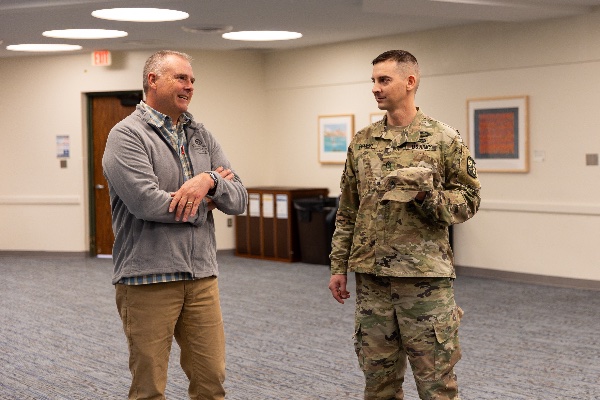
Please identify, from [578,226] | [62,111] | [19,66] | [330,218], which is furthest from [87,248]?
[578,226]

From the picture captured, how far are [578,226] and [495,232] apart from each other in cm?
102

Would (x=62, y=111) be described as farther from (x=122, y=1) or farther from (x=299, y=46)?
(x=122, y=1)

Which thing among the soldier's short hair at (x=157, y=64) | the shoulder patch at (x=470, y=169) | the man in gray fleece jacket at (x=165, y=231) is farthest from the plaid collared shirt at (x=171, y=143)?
the shoulder patch at (x=470, y=169)

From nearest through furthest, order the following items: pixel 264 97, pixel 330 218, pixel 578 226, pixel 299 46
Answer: pixel 578 226 < pixel 330 218 < pixel 299 46 < pixel 264 97

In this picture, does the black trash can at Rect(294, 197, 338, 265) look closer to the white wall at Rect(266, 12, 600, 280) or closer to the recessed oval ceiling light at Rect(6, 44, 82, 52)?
the white wall at Rect(266, 12, 600, 280)

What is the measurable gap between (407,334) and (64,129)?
9413 mm

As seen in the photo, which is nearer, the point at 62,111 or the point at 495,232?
the point at 495,232

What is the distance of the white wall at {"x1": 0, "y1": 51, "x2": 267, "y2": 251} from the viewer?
38.9ft

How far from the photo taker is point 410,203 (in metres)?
3.36

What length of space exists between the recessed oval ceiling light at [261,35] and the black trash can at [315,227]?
197cm

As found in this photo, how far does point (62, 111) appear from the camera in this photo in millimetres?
11977

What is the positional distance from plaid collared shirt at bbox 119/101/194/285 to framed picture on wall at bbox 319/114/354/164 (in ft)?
24.7

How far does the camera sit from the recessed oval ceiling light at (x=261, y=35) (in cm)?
1020

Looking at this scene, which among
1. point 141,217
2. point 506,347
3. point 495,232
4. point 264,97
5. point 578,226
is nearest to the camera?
point 141,217
